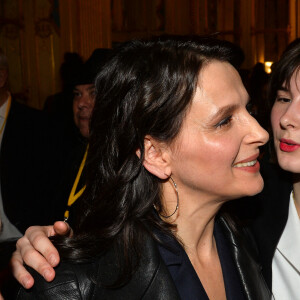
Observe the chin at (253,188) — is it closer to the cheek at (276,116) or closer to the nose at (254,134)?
the nose at (254,134)

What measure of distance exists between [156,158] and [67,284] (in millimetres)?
529

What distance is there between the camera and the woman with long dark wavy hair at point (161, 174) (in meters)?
1.45

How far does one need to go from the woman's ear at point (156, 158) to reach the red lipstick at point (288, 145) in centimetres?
58

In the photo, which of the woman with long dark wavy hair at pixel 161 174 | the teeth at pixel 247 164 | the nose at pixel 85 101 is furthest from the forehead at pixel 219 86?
the nose at pixel 85 101

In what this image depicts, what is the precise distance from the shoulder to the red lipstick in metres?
0.95

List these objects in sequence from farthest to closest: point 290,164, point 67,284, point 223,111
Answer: point 290,164 → point 223,111 → point 67,284

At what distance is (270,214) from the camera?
1958mm

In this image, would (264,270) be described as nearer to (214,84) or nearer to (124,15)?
(214,84)

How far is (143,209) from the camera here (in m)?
1.62

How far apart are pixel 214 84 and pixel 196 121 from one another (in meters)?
0.14

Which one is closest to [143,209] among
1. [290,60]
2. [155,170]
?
[155,170]

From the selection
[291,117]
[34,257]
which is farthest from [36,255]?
[291,117]

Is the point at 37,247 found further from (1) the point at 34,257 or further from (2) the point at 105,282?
(2) the point at 105,282

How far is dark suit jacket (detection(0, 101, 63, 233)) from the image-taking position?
3312mm
